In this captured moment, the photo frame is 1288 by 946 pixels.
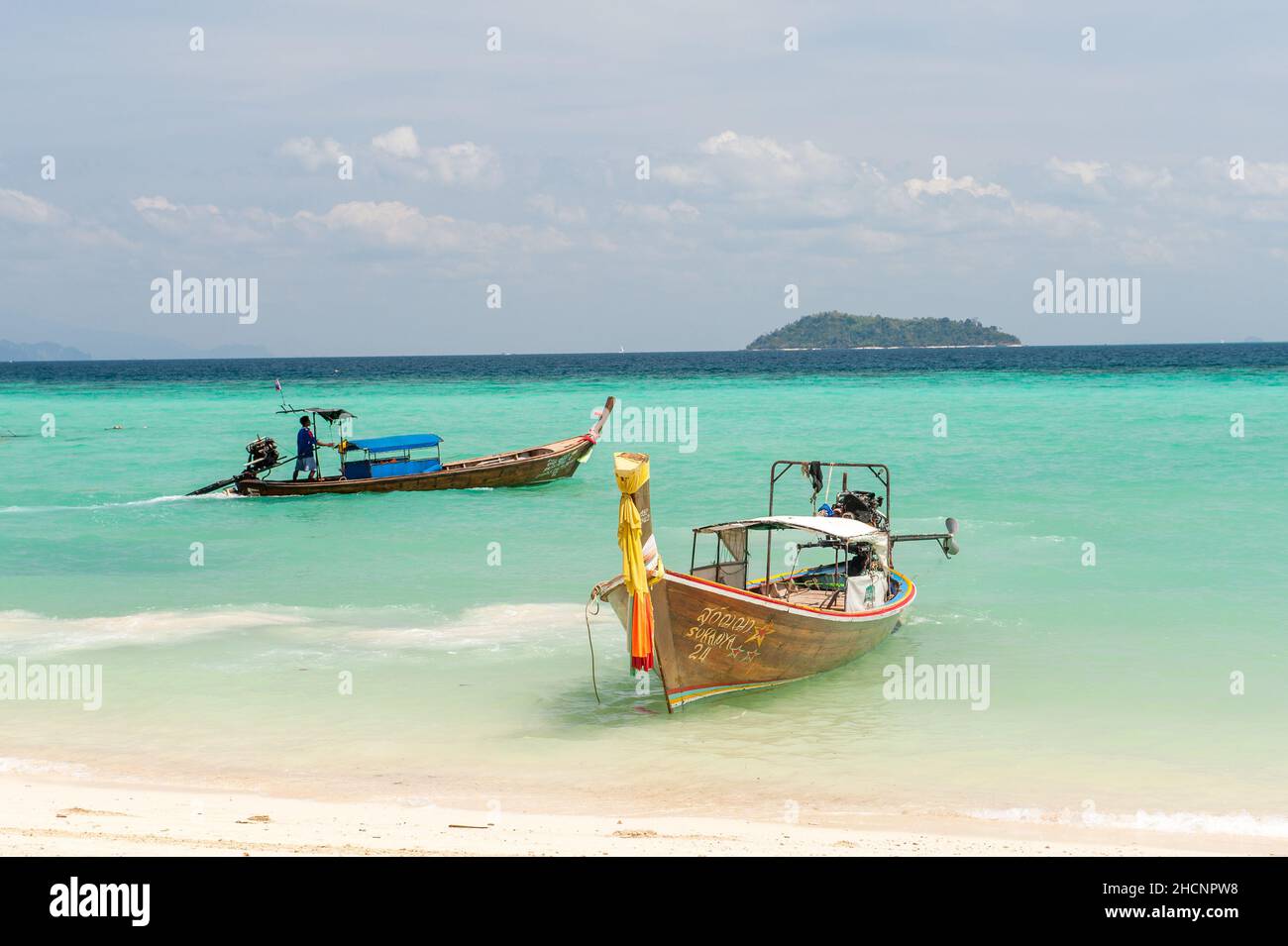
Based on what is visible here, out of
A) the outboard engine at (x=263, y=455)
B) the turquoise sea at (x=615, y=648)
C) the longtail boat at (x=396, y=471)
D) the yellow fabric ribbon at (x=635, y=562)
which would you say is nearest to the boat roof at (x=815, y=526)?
the turquoise sea at (x=615, y=648)

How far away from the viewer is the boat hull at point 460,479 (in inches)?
1080

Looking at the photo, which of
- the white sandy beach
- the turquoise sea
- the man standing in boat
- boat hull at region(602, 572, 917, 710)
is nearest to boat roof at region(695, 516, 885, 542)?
boat hull at region(602, 572, 917, 710)

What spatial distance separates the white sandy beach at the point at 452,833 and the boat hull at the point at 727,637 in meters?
2.67

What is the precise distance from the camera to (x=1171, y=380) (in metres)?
77.7

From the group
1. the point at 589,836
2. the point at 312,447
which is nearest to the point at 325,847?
the point at 589,836

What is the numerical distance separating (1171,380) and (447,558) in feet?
231

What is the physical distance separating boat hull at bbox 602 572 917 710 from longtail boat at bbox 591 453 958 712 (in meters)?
0.01

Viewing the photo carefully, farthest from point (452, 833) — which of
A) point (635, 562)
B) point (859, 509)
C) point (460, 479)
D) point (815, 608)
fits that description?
point (460, 479)

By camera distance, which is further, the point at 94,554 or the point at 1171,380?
the point at 1171,380

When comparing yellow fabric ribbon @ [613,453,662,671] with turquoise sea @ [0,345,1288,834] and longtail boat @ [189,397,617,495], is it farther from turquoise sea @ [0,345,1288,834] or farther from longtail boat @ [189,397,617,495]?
longtail boat @ [189,397,617,495]

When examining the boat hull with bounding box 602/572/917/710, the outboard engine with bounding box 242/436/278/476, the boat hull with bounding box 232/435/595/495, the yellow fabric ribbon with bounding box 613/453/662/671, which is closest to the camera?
the yellow fabric ribbon with bounding box 613/453/662/671

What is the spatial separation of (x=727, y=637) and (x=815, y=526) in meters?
2.12

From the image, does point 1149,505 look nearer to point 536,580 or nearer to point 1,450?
point 536,580

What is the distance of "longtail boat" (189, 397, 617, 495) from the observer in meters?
27.3
